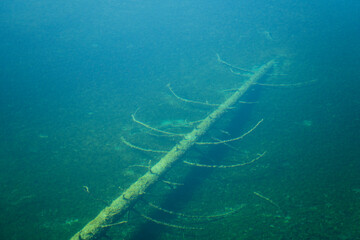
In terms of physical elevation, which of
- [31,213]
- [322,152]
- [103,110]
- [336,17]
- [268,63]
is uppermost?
[336,17]

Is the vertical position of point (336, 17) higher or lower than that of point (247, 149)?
higher

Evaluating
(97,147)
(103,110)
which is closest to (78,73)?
(103,110)

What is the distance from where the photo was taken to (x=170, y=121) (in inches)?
137

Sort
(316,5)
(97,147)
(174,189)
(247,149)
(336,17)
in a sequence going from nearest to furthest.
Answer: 1. (174,189)
2. (247,149)
3. (97,147)
4. (336,17)
5. (316,5)

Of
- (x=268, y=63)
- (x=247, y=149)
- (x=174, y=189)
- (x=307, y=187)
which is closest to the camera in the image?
(x=307, y=187)

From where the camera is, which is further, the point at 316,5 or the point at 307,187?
the point at 316,5

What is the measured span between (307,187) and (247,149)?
845 mm

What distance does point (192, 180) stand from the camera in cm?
229

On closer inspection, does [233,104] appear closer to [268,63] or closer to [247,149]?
[247,149]

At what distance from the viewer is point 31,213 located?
6.40 ft

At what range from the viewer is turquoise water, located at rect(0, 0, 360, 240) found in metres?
1.79

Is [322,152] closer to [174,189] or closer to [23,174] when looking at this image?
[174,189]

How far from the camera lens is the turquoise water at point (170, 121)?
179cm

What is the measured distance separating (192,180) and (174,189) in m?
0.24
